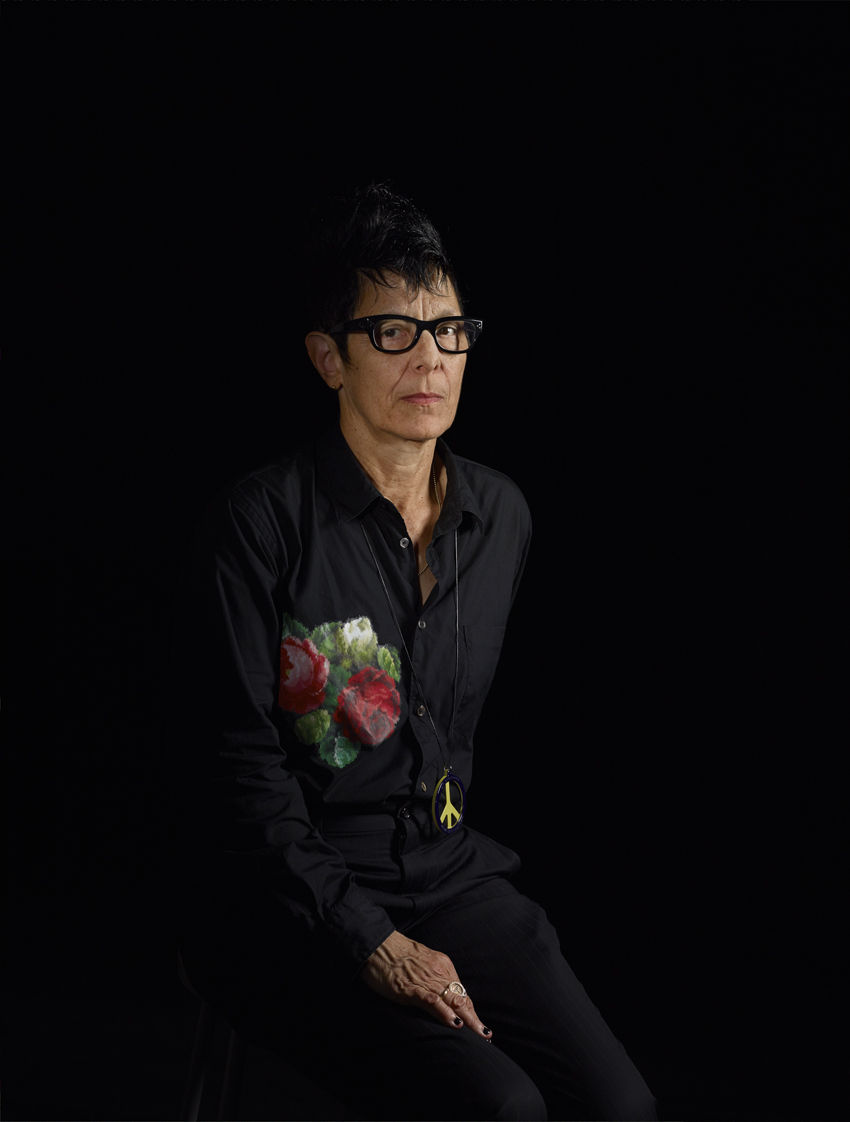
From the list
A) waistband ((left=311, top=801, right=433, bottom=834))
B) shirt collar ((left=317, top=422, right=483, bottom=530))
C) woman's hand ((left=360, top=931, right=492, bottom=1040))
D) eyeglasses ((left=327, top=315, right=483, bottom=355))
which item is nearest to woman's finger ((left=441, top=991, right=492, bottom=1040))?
woman's hand ((left=360, top=931, right=492, bottom=1040))

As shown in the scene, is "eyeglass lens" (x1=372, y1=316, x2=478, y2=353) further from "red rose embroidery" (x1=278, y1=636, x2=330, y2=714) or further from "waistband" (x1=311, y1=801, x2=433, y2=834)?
"waistband" (x1=311, y1=801, x2=433, y2=834)

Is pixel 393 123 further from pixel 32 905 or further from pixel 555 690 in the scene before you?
pixel 32 905

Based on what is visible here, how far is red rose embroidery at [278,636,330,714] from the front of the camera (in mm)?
1765

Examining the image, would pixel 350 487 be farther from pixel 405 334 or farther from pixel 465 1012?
pixel 465 1012

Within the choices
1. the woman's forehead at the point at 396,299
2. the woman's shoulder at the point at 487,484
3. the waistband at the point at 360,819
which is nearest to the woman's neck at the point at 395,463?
the woman's shoulder at the point at 487,484

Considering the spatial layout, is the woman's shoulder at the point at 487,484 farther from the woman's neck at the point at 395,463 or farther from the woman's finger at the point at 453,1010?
the woman's finger at the point at 453,1010

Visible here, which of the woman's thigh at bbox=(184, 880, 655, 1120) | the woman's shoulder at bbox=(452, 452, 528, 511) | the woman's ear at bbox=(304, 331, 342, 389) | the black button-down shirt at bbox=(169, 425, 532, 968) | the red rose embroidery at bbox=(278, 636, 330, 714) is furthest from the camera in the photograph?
the woman's shoulder at bbox=(452, 452, 528, 511)

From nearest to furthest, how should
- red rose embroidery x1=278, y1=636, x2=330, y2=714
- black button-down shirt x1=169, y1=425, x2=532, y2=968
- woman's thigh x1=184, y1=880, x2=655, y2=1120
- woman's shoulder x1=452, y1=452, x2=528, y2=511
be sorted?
woman's thigh x1=184, y1=880, x2=655, y2=1120
black button-down shirt x1=169, y1=425, x2=532, y2=968
red rose embroidery x1=278, y1=636, x2=330, y2=714
woman's shoulder x1=452, y1=452, x2=528, y2=511

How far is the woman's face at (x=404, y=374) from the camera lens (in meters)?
1.82

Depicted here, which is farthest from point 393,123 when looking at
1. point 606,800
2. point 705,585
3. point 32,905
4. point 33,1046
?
point 33,1046

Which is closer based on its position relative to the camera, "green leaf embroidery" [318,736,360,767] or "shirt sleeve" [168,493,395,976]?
"shirt sleeve" [168,493,395,976]

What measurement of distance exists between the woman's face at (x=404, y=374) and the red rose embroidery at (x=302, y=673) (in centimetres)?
40

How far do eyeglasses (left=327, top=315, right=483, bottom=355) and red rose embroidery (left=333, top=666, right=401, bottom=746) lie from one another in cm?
54

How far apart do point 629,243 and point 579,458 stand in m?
0.48
